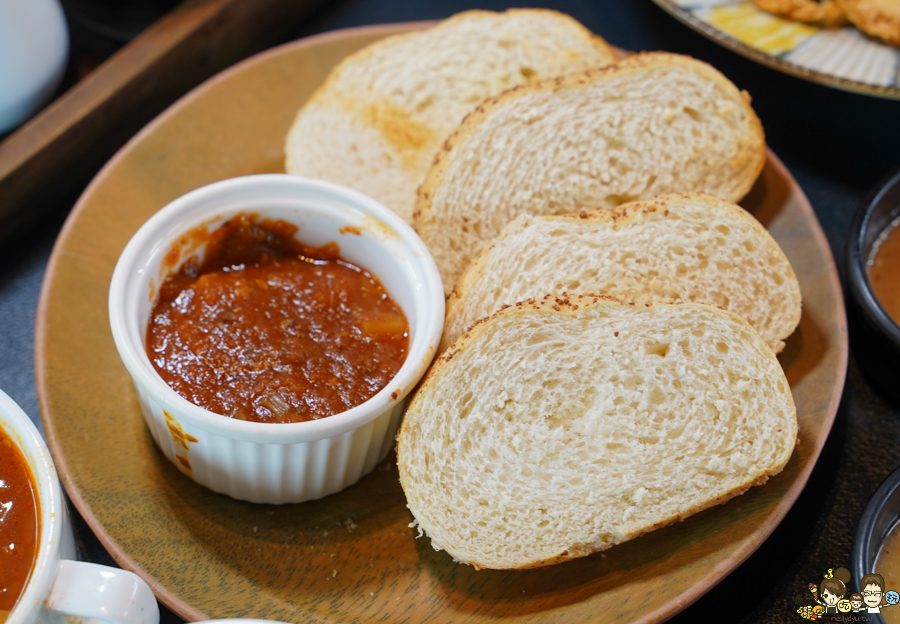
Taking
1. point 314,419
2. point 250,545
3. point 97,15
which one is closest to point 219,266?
point 314,419

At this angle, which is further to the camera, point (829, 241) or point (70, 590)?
point (829, 241)

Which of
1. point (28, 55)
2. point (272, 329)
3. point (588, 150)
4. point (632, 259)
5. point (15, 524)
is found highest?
point (28, 55)

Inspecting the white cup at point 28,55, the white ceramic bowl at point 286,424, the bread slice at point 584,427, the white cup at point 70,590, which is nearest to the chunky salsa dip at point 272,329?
the white ceramic bowl at point 286,424

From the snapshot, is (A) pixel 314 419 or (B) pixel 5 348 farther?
(B) pixel 5 348

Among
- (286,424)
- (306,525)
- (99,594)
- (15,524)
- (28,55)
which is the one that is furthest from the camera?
(28,55)

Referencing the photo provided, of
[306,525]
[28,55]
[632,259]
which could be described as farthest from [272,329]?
[28,55]

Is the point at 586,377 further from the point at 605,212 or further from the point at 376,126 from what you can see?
the point at 376,126

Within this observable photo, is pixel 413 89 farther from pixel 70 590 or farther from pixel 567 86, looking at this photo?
pixel 70 590

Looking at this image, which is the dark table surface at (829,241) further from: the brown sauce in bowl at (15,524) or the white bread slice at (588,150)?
the white bread slice at (588,150)
